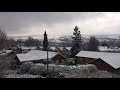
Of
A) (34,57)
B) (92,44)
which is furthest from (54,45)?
(92,44)

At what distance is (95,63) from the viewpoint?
599 cm

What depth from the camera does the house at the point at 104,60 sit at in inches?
191

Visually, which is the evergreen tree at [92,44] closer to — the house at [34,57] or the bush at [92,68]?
the bush at [92,68]

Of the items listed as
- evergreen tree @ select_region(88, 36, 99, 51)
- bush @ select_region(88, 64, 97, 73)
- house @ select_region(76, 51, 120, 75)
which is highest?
evergreen tree @ select_region(88, 36, 99, 51)

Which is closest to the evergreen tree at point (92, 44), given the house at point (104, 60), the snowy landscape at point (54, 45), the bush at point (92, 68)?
the snowy landscape at point (54, 45)

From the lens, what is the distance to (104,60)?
5387 mm

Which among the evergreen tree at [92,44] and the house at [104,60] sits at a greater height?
the evergreen tree at [92,44]

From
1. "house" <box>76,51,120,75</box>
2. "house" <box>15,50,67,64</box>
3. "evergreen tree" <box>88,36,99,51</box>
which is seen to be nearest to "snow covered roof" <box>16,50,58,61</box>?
"house" <box>15,50,67,64</box>

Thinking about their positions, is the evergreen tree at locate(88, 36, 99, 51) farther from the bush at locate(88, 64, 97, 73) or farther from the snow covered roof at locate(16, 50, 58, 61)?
the snow covered roof at locate(16, 50, 58, 61)

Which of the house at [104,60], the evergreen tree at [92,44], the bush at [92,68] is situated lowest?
the bush at [92,68]

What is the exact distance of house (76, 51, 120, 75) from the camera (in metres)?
4.85

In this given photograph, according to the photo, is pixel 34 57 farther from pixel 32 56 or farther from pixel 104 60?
pixel 104 60
